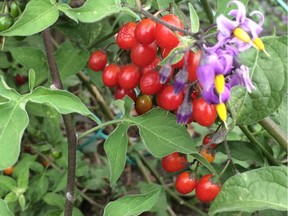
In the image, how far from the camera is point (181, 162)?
1.48 meters

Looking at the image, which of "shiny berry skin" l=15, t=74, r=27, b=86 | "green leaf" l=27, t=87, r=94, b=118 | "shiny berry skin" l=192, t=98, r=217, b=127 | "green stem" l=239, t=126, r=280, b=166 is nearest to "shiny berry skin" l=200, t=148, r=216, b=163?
"green stem" l=239, t=126, r=280, b=166

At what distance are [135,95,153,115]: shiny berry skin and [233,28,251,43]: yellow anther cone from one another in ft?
1.38

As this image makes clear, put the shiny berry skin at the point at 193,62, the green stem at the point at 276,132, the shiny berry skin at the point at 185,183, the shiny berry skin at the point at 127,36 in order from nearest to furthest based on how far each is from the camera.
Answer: the shiny berry skin at the point at 193,62 → the shiny berry skin at the point at 127,36 → the green stem at the point at 276,132 → the shiny berry skin at the point at 185,183

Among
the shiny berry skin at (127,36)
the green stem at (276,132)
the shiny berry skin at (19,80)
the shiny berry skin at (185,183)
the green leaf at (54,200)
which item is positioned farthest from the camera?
the shiny berry skin at (19,80)

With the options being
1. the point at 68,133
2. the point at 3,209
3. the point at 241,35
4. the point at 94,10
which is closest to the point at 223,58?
the point at 241,35

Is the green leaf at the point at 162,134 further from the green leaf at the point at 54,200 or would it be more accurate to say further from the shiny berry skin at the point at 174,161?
the green leaf at the point at 54,200

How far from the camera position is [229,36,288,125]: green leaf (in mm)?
1165

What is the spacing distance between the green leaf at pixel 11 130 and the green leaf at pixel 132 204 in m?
0.33

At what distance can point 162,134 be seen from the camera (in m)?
1.26

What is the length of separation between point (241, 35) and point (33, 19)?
1.52 ft

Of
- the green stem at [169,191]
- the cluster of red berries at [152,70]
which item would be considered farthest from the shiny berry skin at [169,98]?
the green stem at [169,191]

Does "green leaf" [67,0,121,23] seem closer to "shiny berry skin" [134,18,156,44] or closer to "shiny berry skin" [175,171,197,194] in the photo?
"shiny berry skin" [134,18,156,44]

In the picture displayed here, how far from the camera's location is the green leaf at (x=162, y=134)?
→ 123cm

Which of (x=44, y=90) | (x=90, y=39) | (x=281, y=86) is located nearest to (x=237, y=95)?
(x=281, y=86)
